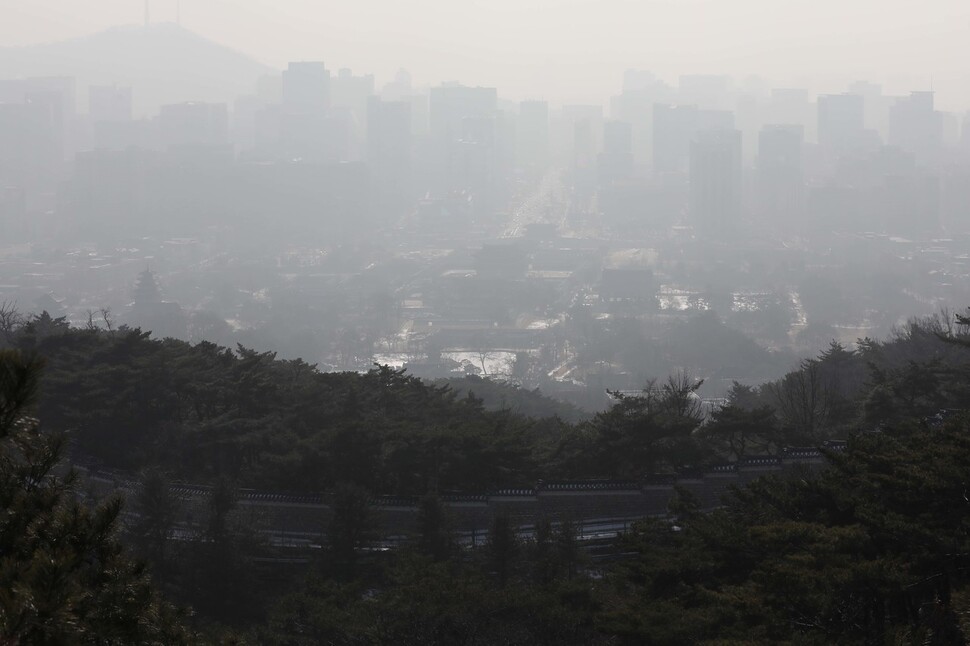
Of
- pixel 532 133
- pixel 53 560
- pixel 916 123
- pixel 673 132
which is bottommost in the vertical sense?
pixel 53 560

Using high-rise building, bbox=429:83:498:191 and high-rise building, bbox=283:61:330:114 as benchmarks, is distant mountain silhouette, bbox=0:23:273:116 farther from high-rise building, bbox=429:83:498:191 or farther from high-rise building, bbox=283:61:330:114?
high-rise building, bbox=429:83:498:191

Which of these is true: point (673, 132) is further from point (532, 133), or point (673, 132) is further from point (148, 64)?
point (148, 64)

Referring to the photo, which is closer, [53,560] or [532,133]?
[53,560]

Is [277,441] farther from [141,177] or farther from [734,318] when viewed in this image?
[141,177]

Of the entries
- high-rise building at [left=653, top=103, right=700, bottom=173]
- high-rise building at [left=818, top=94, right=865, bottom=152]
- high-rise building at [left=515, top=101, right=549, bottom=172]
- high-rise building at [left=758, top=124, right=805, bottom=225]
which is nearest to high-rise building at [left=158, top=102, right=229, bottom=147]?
high-rise building at [left=515, top=101, right=549, bottom=172]

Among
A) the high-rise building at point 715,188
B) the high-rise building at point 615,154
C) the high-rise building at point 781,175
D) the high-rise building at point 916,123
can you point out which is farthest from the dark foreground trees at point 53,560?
the high-rise building at point 916,123

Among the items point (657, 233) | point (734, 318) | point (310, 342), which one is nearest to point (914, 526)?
point (310, 342)

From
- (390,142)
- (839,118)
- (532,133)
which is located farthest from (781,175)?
(532,133)

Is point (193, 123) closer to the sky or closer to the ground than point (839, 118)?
closer to the ground
